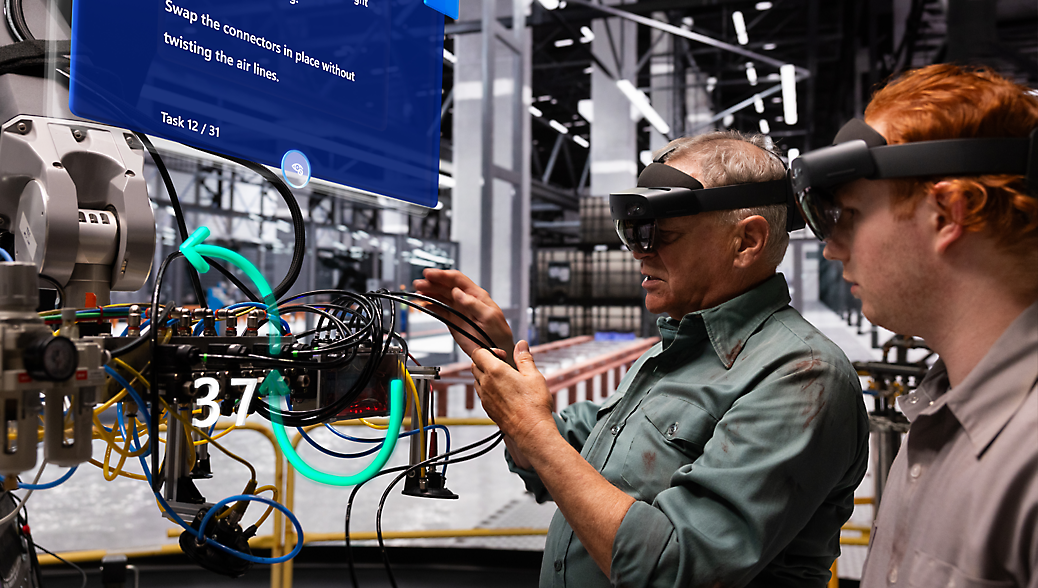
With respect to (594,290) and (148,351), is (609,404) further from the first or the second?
(594,290)

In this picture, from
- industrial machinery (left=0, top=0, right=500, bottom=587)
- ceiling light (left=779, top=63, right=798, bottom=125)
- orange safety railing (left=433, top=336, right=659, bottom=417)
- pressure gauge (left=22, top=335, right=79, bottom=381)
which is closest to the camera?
pressure gauge (left=22, top=335, right=79, bottom=381)

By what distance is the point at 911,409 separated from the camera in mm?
940

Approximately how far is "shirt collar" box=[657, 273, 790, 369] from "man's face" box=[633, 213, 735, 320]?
2.3 inches

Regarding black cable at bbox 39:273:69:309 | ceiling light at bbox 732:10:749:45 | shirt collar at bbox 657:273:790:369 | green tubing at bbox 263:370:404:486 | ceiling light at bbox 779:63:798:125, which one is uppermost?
ceiling light at bbox 732:10:749:45

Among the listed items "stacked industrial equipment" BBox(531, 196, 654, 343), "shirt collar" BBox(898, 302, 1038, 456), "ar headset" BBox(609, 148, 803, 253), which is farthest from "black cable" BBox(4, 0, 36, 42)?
"stacked industrial equipment" BBox(531, 196, 654, 343)

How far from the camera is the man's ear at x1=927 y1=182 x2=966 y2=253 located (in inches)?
31.6

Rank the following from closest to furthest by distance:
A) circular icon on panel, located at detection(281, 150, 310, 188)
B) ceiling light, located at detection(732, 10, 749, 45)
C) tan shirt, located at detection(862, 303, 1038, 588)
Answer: tan shirt, located at detection(862, 303, 1038, 588), circular icon on panel, located at detection(281, 150, 310, 188), ceiling light, located at detection(732, 10, 749, 45)

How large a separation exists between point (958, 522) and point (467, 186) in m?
6.12

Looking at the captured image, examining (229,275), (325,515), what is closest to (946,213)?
(229,275)

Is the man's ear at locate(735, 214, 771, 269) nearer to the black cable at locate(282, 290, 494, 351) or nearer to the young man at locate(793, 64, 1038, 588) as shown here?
the young man at locate(793, 64, 1038, 588)

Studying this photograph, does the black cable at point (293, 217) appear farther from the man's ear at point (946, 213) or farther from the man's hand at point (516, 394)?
the man's ear at point (946, 213)

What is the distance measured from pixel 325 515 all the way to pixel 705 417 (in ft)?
10.7

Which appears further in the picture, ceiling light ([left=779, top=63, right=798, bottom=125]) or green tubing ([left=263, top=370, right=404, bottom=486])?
ceiling light ([left=779, top=63, right=798, bottom=125])

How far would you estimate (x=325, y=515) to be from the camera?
3975 mm
